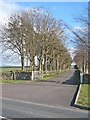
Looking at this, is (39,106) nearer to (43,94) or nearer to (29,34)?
(43,94)

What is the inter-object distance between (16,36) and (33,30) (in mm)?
3005

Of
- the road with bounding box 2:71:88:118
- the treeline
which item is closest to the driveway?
the road with bounding box 2:71:88:118

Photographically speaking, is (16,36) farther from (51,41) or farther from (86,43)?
(86,43)

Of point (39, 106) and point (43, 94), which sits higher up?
point (43, 94)

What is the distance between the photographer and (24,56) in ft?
173

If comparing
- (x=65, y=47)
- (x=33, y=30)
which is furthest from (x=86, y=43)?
(x=65, y=47)

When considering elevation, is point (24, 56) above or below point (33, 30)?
below

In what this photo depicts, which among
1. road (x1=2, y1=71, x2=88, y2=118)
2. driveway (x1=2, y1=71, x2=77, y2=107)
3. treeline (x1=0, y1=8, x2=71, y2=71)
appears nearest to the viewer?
road (x1=2, y1=71, x2=88, y2=118)

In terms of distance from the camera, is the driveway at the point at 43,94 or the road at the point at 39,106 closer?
the road at the point at 39,106

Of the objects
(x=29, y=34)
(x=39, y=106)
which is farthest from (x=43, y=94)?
(x=29, y=34)

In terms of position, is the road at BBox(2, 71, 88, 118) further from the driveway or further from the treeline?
the treeline

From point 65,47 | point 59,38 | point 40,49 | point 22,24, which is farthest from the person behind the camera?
point 65,47

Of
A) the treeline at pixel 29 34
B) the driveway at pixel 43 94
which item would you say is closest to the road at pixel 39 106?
the driveway at pixel 43 94

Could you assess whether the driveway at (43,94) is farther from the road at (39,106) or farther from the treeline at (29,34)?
the treeline at (29,34)
